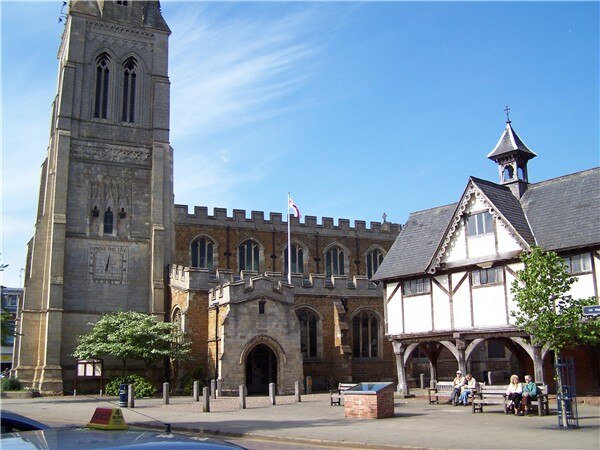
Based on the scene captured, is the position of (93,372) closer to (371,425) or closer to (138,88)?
(138,88)

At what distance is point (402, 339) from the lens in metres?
28.3

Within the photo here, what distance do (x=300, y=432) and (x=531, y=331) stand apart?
7.81m

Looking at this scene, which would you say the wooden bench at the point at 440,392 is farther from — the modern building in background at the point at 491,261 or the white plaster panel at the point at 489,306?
the white plaster panel at the point at 489,306

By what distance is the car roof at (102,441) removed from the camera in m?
3.10

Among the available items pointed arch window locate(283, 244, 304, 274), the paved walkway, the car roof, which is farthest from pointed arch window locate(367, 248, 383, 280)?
the car roof

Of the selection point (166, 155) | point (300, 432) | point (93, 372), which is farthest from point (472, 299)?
point (166, 155)

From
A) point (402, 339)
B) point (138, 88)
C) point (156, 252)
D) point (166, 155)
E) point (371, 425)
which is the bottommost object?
point (371, 425)

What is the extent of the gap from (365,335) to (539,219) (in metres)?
16.9

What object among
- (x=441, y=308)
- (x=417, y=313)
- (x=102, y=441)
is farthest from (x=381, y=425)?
(x=102, y=441)

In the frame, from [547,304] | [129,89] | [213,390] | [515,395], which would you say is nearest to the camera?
[547,304]

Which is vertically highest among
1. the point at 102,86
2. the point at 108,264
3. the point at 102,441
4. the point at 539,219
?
the point at 102,86

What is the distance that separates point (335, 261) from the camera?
4956 centimetres

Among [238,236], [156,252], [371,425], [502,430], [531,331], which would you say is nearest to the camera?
[502,430]

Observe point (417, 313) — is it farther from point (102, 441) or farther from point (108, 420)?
point (102, 441)
